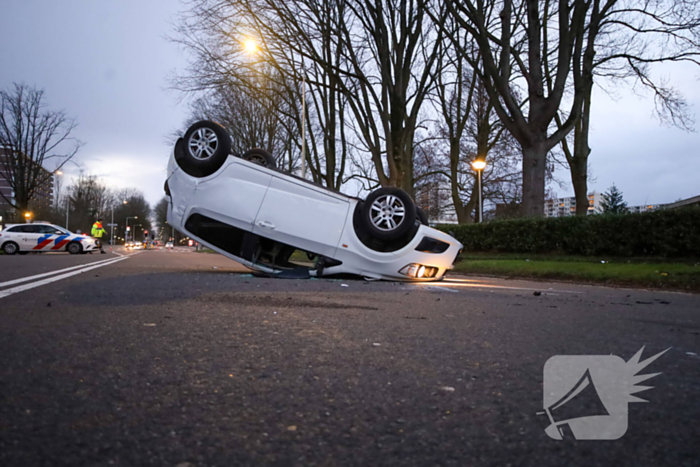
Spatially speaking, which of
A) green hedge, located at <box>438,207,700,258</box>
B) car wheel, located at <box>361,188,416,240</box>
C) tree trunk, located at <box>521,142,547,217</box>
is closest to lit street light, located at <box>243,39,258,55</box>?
tree trunk, located at <box>521,142,547,217</box>

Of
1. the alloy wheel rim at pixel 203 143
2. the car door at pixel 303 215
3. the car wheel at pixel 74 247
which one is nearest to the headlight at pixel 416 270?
the car door at pixel 303 215

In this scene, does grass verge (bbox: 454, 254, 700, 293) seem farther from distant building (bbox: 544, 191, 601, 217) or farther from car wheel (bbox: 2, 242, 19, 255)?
car wheel (bbox: 2, 242, 19, 255)

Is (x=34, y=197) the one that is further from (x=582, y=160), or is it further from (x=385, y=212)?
(x=385, y=212)

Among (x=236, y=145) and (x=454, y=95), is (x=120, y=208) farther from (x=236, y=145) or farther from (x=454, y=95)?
(x=454, y=95)

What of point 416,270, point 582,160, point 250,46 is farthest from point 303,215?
point 582,160

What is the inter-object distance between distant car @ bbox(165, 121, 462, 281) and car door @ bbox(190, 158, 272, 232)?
2cm

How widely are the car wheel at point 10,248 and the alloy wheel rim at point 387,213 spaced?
22004 millimetres

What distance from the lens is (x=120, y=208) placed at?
98.2 meters

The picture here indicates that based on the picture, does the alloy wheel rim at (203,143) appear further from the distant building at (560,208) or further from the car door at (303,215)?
the distant building at (560,208)

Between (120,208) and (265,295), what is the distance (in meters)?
102

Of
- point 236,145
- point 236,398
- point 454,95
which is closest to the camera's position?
point 236,398

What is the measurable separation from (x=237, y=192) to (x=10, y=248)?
20370mm

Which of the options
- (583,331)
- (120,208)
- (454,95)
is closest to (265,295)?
(583,331)

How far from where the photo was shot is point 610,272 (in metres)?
10.6
